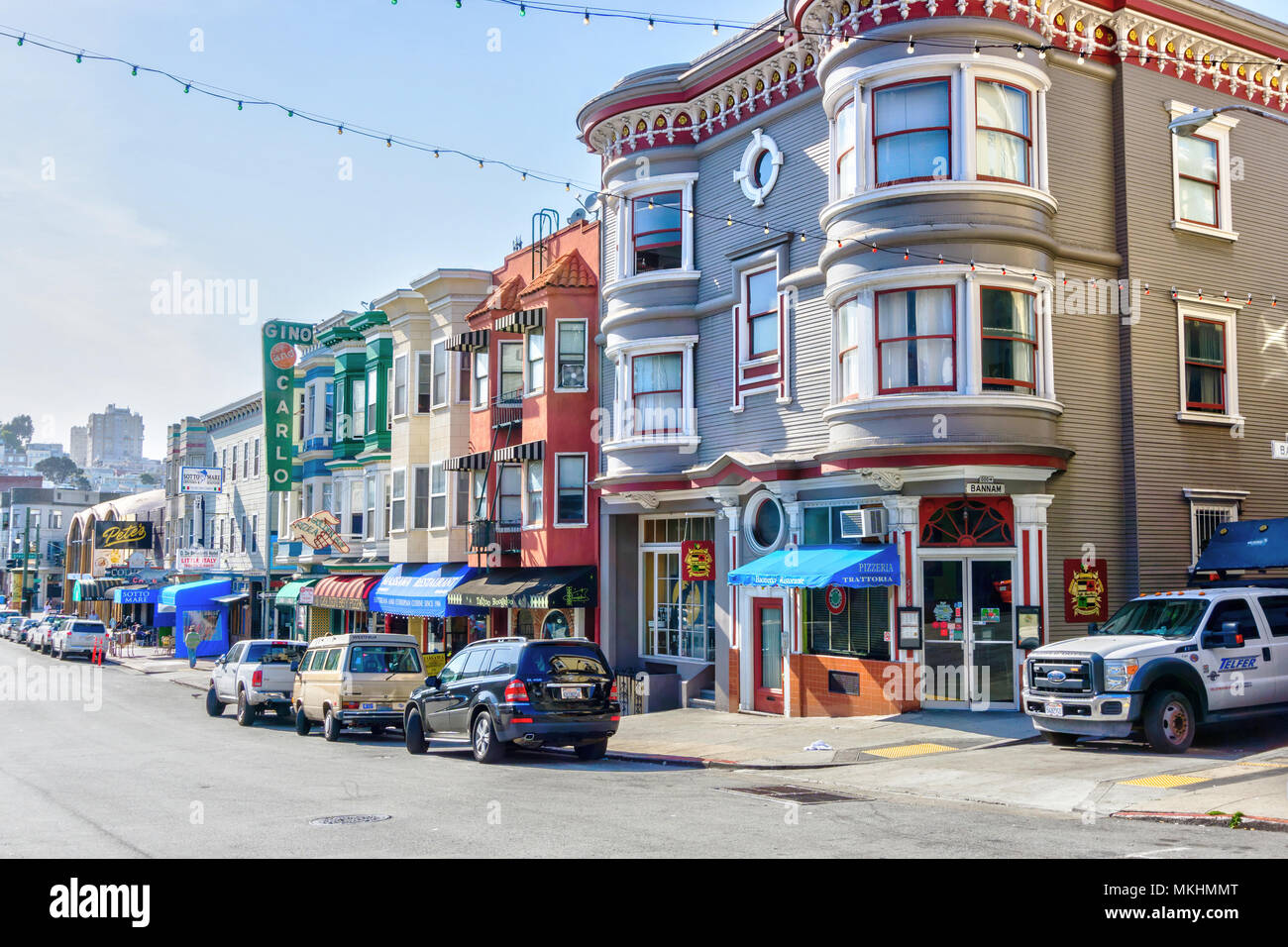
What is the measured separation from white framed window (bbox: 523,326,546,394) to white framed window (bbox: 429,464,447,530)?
20.3ft

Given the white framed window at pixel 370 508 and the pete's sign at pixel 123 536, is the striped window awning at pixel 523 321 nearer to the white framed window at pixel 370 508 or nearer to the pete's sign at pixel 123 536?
the white framed window at pixel 370 508

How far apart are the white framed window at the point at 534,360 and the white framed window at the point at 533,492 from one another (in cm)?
197

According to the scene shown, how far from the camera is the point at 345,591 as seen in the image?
39031 millimetres

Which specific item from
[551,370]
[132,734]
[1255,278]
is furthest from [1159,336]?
[132,734]

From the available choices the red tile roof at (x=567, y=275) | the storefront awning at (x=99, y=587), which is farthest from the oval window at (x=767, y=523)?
the storefront awning at (x=99, y=587)

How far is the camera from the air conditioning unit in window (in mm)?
20469

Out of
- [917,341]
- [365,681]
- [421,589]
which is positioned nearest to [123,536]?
[421,589]

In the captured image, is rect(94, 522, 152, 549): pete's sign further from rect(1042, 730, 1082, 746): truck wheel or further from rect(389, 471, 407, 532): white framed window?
rect(1042, 730, 1082, 746): truck wheel

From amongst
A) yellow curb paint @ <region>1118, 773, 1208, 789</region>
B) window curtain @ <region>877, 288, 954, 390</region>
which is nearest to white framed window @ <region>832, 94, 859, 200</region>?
window curtain @ <region>877, 288, 954, 390</region>

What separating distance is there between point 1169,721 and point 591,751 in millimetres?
8167
